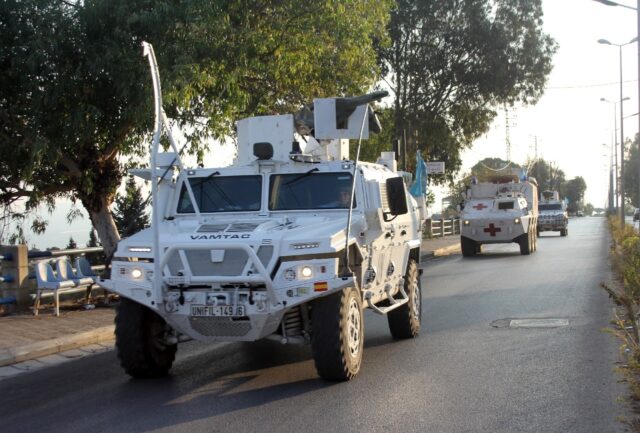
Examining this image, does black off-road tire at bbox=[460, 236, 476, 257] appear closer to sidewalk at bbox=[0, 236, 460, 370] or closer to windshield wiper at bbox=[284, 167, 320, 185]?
sidewalk at bbox=[0, 236, 460, 370]

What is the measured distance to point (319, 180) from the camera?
28.6 ft

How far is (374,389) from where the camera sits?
7102 mm

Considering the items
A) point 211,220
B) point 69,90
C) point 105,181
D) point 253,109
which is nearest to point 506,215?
point 253,109

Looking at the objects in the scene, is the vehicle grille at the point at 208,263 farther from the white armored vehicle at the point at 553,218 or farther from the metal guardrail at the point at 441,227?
the white armored vehicle at the point at 553,218

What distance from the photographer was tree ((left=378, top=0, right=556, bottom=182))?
110 feet

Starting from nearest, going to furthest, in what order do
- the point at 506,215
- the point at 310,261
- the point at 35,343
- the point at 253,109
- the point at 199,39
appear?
the point at 310,261 < the point at 35,343 < the point at 199,39 < the point at 253,109 < the point at 506,215

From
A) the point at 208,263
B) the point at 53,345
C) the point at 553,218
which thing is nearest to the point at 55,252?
the point at 53,345

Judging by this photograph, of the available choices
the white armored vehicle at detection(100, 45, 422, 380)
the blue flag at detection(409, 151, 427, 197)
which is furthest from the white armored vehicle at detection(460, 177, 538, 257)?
the white armored vehicle at detection(100, 45, 422, 380)

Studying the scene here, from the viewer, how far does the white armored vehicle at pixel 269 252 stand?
7.07m

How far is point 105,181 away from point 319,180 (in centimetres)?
666

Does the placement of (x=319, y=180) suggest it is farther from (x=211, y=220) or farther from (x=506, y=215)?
(x=506, y=215)

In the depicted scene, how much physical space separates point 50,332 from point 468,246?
62.9 ft

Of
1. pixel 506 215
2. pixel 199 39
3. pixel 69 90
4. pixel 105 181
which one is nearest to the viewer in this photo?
pixel 69 90

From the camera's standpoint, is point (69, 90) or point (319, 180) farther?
point (69, 90)
